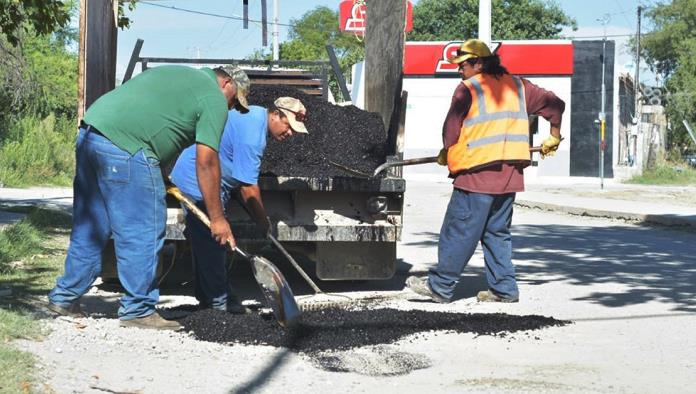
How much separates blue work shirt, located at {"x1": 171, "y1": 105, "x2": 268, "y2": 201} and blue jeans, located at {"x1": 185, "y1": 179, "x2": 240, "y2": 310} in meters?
0.11

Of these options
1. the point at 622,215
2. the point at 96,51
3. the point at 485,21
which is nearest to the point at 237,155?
the point at 96,51

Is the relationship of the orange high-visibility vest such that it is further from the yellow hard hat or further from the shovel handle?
the shovel handle

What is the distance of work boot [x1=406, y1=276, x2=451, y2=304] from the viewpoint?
26.2 ft

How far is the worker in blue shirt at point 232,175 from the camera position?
7005 millimetres

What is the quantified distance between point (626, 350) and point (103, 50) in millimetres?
4919

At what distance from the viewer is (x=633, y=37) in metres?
74.0

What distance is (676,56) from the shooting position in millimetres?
69188

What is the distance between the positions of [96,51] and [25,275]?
1899 mm

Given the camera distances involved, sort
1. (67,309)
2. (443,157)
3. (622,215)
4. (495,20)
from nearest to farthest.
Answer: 1. (67,309)
2. (443,157)
3. (622,215)
4. (495,20)

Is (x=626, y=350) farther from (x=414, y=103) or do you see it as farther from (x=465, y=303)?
(x=414, y=103)

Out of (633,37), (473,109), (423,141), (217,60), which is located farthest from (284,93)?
(633,37)

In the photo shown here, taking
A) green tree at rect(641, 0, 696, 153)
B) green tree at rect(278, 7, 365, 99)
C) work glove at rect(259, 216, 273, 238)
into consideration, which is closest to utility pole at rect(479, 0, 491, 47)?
work glove at rect(259, 216, 273, 238)

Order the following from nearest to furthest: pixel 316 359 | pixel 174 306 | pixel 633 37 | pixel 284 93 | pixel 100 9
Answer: pixel 316 359 < pixel 174 306 < pixel 100 9 < pixel 284 93 < pixel 633 37

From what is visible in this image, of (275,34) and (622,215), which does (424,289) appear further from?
(275,34)
